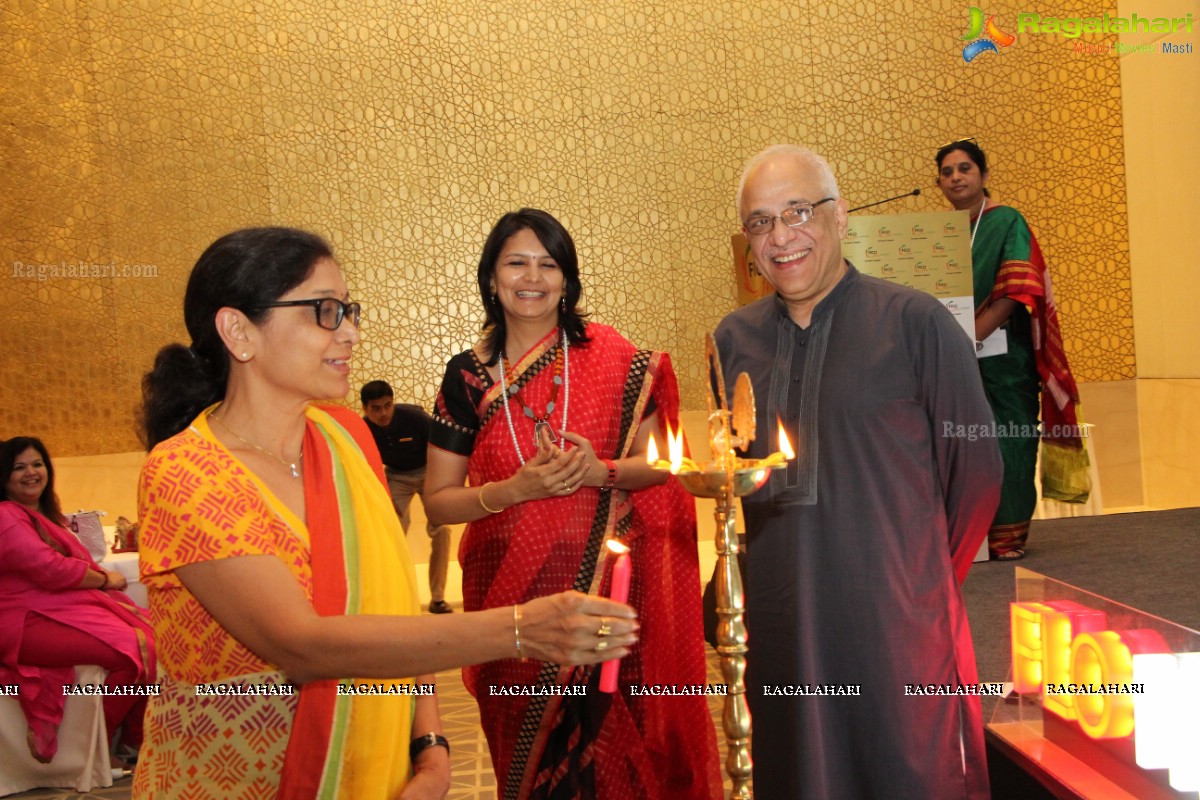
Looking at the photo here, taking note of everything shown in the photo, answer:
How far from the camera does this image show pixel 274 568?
1481 mm

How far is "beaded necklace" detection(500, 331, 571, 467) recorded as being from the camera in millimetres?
2607

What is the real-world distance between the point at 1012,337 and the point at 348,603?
405cm

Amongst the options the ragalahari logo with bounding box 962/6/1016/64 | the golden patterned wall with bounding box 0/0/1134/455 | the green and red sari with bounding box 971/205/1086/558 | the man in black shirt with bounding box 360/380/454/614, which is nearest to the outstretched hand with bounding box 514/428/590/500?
the green and red sari with bounding box 971/205/1086/558

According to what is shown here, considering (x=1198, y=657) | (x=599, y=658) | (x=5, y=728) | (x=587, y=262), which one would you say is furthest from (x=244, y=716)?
(x=587, y=262)

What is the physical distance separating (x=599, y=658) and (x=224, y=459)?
2.32 ft

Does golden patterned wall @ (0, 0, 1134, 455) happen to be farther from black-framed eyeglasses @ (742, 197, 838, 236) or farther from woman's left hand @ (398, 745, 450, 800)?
woman's left hand @ (398, 745, 450, 800)

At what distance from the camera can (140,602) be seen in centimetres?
458

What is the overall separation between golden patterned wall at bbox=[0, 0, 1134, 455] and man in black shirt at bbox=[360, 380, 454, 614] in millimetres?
930

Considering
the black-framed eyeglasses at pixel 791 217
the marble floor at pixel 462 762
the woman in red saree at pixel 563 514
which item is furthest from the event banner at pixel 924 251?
the black-framed eyeglasses at pixel 791 217

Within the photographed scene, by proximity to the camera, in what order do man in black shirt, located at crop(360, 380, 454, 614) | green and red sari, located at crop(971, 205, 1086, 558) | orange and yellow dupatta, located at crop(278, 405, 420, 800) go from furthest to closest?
man in black shirt, located at crop(360, 380, 454, 614) < green and red sari, located at crop(971, 205, 1086, 558) < orange and yellow dupatta, located at crop(278, 405, 420, 800)

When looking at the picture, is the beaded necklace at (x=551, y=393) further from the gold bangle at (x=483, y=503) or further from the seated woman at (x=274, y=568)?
the seated woman at (x=274, y=568)

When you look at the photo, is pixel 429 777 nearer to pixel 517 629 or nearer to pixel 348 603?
pixel 348 603

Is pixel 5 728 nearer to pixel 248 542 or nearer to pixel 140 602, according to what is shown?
pixel 140 602

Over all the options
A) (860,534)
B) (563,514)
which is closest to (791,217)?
(860,534)
